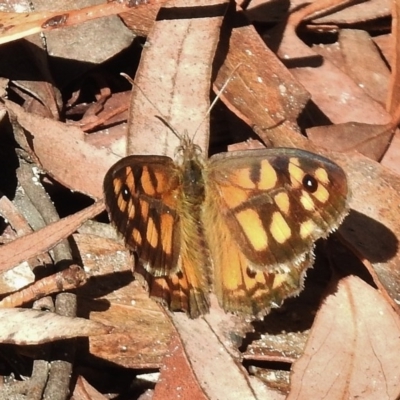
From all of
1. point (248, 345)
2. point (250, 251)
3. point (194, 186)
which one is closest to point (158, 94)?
point (194, 186)

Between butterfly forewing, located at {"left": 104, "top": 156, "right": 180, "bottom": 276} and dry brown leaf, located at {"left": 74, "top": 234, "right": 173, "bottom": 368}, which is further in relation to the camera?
dry brown leaf, located at {"left": 74, "top": 234, "right": 173, "bottom": 368}

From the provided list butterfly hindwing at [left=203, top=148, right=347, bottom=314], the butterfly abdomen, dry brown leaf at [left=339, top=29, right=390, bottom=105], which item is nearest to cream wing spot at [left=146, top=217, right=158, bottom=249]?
the butterfly abdomen

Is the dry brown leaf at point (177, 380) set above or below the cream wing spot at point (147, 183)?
below

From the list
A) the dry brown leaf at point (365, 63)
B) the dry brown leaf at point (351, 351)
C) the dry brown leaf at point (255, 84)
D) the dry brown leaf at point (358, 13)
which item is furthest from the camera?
the dry brown leaf at point (358, 13)

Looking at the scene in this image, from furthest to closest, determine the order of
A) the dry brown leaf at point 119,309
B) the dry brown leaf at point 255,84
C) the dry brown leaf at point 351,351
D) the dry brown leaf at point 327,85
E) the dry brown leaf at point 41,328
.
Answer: the dry brown leaf at point 327,85
the dry brown leaf at point 255,84
the dry brown leaf at point 119,309
the dry brown leaf at point 351,351
the dry brown leaf at point 41,328

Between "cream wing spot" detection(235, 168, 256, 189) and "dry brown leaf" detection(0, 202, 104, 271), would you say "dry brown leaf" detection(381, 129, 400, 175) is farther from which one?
"dry brown leaf" detection(0, 202, 104, 271)

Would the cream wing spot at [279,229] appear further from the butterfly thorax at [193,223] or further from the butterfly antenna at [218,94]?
the butterfly antenna at [218,94]

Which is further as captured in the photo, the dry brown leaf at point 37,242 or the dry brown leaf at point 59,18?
the dry brown leaf at point 59,18

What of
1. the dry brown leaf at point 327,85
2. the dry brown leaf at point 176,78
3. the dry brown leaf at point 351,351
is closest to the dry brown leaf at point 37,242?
the dry brown leaf at point 176,78
